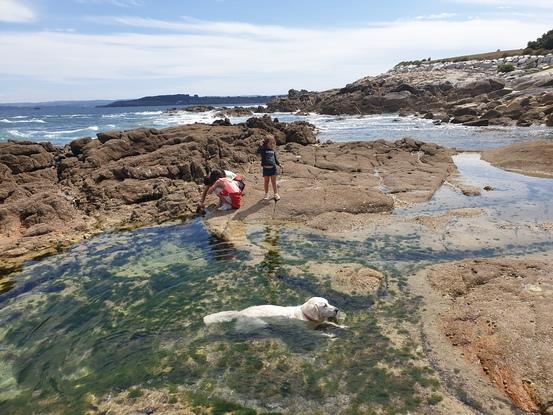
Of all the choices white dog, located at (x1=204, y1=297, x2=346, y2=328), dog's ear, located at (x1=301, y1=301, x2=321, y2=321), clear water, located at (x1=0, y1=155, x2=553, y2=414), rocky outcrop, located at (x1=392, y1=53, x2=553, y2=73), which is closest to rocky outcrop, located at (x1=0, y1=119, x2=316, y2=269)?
clear water, located at (x1=0, y1=155, x2=553, y2=414)

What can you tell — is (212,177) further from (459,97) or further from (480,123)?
(459,97)

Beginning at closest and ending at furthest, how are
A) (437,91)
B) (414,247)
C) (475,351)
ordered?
(475,351) < (414,247) < (437,91)

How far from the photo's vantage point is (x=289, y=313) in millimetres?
6605

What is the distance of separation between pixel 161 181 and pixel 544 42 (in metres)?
84.0

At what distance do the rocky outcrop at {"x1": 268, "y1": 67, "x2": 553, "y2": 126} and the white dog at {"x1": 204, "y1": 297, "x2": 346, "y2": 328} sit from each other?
125 ft

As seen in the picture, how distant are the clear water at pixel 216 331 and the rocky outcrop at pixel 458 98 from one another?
1370 inches

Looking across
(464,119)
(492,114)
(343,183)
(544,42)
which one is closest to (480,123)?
(464,119)

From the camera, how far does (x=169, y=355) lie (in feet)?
19.8

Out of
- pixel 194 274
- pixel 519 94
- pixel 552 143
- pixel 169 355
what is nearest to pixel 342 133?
pixel 552 143

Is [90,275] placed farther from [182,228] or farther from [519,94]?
[519,94]

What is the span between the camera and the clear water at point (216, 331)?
17.3 feet

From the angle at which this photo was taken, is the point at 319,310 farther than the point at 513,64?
No

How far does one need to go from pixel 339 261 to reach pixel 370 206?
165 inches

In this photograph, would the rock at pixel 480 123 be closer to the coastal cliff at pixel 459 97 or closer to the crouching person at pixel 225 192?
the coastal cliff at pixel 459 97
